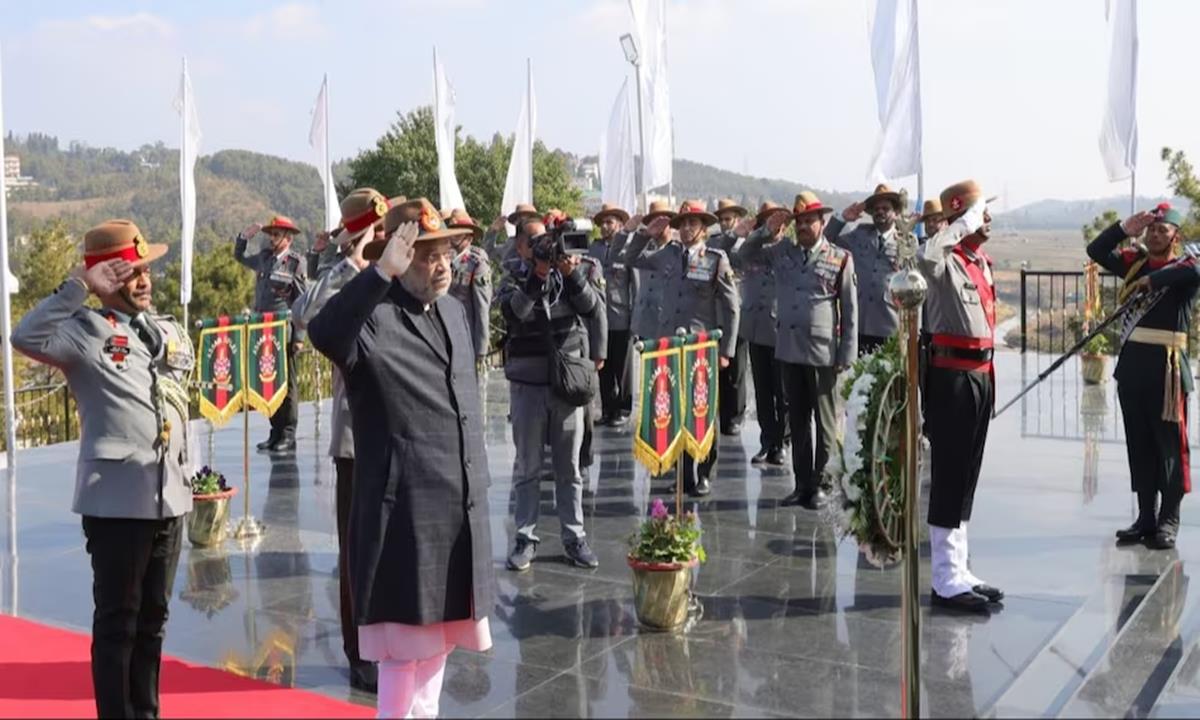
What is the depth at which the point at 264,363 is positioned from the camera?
813 centimetres

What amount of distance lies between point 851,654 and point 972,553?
1.91m

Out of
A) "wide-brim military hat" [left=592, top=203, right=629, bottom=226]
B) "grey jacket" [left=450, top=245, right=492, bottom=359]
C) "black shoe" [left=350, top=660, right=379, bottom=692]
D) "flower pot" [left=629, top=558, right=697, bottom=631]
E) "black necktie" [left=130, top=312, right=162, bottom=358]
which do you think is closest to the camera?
"black necktie" [left=130, top=312, right=162, bottom=358]

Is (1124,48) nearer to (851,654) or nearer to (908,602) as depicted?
(851,654)

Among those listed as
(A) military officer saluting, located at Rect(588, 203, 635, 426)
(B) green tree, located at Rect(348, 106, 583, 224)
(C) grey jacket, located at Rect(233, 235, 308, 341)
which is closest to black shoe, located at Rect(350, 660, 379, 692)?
(C) grey jacket, located at Rect(233, 235, 308, 341)

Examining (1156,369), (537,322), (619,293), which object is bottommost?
(1156,369)

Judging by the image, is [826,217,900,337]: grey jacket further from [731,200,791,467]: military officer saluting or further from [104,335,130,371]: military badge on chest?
[104,335,130,371]: military badge on chest

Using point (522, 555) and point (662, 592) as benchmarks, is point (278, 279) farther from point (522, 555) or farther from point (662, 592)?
point (662, 592)

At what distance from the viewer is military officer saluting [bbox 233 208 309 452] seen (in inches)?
405

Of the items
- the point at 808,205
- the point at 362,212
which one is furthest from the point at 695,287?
the point at 362,212

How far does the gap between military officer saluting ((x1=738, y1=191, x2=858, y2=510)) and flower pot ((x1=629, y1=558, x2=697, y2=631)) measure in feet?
8.51

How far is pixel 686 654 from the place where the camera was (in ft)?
16.5

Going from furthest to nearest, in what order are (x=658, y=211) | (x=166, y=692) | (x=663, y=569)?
1. (x=658, y=211)
2. (x=663, y=569)
3. (x=166, y=692)

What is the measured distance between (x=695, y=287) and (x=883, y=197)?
1.46m

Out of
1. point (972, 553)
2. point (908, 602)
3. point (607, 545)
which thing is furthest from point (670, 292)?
point (908, 602)
